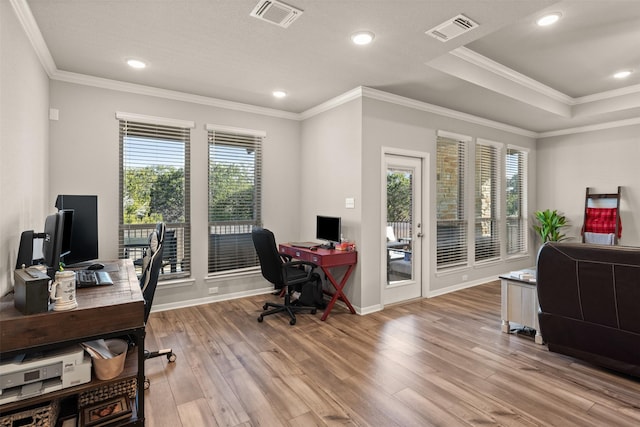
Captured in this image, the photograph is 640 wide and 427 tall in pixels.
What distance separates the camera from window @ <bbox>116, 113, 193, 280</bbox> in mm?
3803

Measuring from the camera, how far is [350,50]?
117 inches

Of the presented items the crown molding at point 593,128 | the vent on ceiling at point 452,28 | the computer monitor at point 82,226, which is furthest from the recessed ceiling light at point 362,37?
the crown molding at point 593,128

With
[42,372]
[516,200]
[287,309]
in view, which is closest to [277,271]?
[287,309]

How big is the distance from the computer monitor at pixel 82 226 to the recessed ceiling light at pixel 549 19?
431 cm

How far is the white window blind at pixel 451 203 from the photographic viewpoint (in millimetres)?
4797

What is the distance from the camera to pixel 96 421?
5.61 ft

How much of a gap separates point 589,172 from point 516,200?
120 cm

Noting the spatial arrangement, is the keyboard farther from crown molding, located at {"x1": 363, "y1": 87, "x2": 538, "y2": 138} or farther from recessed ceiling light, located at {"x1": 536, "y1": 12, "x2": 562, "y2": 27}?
recessed ceiling light, located at {"x1": 536, "y1": 12, "x2": 562, "y2": 27}

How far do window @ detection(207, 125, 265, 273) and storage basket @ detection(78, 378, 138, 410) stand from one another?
8.20ft

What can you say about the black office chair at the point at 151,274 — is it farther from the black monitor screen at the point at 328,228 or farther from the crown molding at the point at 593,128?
the crown molding at the point at 593,128

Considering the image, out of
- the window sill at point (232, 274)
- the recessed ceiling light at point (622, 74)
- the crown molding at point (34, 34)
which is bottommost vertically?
the window sill at point (232, 274)

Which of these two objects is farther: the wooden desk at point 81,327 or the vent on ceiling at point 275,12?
the vent on ceiling at point 275,12

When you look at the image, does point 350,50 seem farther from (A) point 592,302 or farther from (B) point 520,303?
(B) point 520,303

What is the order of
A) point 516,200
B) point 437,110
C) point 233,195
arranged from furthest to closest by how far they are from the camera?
point 516,200, point 437,110, point 233,195
